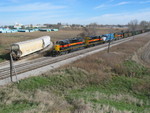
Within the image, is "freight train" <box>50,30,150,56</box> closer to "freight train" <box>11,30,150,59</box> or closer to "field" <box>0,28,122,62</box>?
"freight train" <box>11,30,150,59</box>

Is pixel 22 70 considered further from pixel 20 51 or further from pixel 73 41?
pixel 73 41

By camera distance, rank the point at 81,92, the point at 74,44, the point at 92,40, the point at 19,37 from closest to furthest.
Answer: the point at 81,92 → the point at 74,44 → the point at 92,40 → the point at 19,37

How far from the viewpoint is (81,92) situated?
1388 centimetres

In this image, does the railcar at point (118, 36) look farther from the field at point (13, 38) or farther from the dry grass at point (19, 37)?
the dry grass at point (19, 37)

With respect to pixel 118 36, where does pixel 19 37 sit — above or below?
above

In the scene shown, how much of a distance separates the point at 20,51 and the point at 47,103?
1618 cm

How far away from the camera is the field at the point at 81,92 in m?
9.57

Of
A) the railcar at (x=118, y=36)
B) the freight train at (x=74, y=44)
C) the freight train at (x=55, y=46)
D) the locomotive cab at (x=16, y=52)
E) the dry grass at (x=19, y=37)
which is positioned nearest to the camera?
the locomotive cab at (x=16, y=52)

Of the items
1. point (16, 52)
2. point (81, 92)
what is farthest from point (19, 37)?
point (81, 92)

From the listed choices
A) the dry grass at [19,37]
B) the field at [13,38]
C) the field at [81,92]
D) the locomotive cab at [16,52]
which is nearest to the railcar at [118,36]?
the field at [13,38]

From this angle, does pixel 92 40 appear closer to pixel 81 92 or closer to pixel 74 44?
pixel 74 44

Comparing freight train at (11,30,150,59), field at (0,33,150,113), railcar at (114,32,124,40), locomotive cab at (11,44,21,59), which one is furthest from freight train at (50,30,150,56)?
railcar at (114,32,124,40)

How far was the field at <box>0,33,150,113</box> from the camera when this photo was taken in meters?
9.57

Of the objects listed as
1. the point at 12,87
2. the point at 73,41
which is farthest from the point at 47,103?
the point at 73,41
